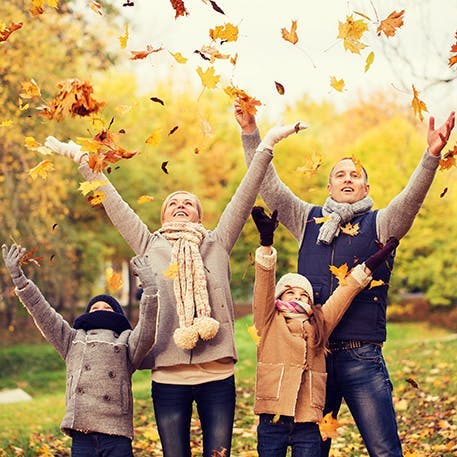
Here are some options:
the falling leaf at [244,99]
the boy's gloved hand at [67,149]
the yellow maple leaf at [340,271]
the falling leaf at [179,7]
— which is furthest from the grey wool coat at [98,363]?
the falling leaf at [179,7]

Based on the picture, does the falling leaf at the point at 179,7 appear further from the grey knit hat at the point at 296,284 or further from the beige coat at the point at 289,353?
the grey knit hat at the point at 296,284

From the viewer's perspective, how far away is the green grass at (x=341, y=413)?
7.87 meters

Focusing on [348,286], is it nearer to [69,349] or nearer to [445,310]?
[69,349]

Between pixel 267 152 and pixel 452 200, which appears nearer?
pixel 267 152

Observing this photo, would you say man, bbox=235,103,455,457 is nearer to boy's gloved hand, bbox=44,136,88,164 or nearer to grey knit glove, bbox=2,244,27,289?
boy's gloved hand, bbox=44,136,88,164

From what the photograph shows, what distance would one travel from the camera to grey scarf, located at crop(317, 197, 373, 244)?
458 centimetres

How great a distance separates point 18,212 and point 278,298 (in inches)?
454

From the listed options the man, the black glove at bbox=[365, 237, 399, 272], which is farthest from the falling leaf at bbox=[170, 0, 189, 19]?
the black glove at bbox=[365, 237, 399, 272]

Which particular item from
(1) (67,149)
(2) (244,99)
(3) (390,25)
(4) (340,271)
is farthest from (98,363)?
(3) (390,25)

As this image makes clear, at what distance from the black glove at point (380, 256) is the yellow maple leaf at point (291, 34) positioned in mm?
1133

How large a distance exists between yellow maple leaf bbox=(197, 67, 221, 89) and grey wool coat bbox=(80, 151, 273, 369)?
0.46 meters

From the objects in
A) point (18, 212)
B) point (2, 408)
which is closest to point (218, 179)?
point (18, 212)

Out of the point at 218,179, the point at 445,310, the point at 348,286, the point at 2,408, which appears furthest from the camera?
the point at 218,179

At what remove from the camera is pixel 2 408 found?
1280cm
